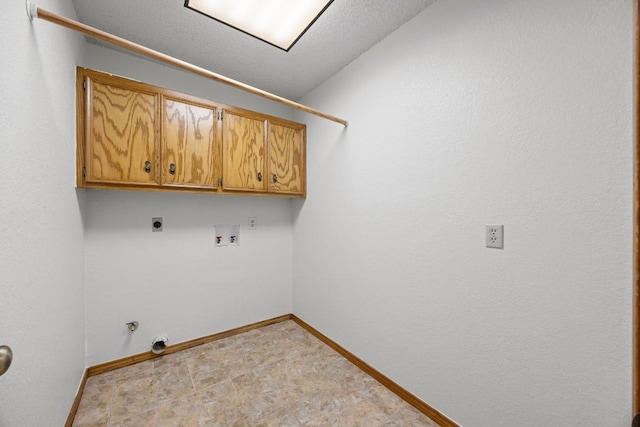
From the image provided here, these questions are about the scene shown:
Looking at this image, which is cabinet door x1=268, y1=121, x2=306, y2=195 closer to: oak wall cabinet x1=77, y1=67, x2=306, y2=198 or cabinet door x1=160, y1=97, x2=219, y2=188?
oak wall cabinet x1=77, y1=67, x2=306, y2=198

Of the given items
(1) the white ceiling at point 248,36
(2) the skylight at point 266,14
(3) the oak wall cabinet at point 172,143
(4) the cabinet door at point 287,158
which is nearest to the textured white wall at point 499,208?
(1) the white ceiling at point 248,36

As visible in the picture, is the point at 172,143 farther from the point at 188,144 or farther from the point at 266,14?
the point at 266,14

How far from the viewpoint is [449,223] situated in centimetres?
146

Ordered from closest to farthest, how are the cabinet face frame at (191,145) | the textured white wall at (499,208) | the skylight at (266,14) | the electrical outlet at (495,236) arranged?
the textured white wall at (499,208)
the electrical outlet at (495,236)
the skylight at (266,14)
the cabinet face frame at (191,145)

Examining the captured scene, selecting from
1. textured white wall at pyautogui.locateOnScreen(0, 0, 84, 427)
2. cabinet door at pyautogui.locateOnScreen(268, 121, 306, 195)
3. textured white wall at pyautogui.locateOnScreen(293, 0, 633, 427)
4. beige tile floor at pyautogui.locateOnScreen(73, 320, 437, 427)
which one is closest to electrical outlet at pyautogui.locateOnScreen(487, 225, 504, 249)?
textured white wall at pyautogui.locateOnScreen(293, 0, 633, 427)

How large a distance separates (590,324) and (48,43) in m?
2.66

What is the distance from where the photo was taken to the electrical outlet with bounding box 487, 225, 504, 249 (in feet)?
4.10

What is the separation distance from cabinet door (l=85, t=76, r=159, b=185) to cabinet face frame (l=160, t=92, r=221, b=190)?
0.23 ft

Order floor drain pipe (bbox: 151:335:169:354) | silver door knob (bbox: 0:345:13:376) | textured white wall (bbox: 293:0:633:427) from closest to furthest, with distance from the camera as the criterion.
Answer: silver door knob (bbox: 0:345:13:376) → textured white wall (bbox: 293:0:633:427) → floor drain pipe (bbox: 151:335:169:354)

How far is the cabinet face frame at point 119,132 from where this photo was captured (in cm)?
163

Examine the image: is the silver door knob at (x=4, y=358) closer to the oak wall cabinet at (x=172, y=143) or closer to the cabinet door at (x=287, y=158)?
the oak wall cabinet at (x=172, y=143)

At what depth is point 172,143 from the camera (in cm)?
192

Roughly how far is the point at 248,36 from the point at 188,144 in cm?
91

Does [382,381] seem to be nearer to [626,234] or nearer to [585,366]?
[585,366]
